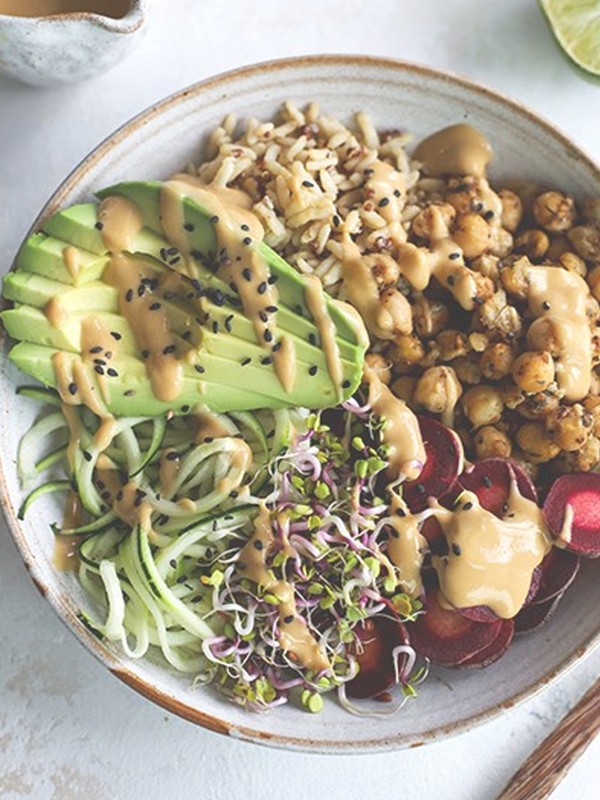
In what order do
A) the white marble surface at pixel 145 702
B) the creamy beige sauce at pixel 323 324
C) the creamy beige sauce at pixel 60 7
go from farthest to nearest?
1. the white marble surface at pixel 145 702
2. the creamy beige sauce at pixel 60 7
3. the creamy beige sauce at pixel 323 324

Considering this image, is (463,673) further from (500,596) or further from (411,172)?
(411,172)

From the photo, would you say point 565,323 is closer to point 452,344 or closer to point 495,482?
point 452,344

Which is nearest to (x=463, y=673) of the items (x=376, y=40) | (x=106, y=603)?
(x=106, y=603)

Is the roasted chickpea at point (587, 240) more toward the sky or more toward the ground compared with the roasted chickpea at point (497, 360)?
more toward the sky

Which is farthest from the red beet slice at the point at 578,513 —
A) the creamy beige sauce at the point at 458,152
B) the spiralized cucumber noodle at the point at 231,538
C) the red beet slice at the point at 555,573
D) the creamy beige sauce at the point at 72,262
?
the creamy beige sauce at the point at 72,262

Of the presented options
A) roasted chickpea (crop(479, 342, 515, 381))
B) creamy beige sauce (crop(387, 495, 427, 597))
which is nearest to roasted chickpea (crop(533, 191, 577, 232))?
roasted chickpea (crop(479, 342, 515, 381))

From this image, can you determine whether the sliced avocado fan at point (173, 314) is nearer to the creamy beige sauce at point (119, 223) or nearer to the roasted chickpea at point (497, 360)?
the creamy beige sauce at point (119, 223)
